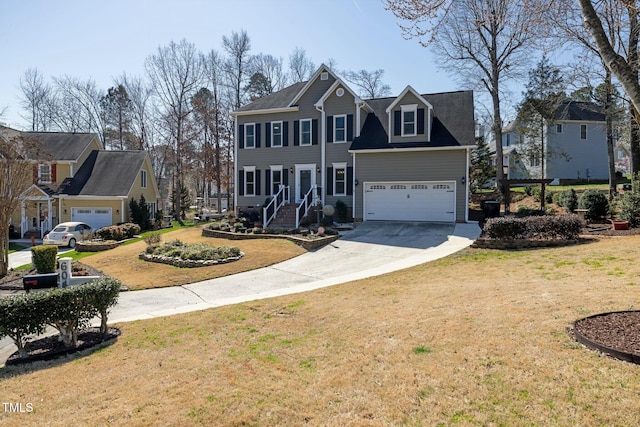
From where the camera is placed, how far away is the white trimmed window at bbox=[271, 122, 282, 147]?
2573 cm

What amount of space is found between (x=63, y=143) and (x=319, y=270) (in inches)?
1108

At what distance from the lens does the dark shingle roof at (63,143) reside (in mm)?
30812

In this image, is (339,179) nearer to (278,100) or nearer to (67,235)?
(278,100)

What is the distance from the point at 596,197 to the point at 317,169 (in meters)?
14.3

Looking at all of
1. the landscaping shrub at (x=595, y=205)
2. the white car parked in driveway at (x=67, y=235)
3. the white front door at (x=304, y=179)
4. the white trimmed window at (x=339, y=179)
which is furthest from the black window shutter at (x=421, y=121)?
the white car parked in driveway at (x=67, y=235)


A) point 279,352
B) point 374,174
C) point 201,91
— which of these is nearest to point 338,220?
point 374,174

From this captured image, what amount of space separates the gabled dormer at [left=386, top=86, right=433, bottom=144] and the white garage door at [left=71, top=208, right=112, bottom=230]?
68.3ft

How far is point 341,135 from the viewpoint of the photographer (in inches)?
956

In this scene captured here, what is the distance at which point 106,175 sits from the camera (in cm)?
3080

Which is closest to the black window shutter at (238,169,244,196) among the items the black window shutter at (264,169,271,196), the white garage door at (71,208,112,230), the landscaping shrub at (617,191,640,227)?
the black window shutter at (264,169,271,196)

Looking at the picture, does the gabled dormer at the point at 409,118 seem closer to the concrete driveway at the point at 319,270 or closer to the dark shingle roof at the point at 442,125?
the dark shingle roof at the point at 442,125

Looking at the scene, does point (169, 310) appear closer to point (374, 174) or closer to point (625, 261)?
point (625, 261)

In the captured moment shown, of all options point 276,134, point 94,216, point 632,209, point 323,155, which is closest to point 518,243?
point 632,209

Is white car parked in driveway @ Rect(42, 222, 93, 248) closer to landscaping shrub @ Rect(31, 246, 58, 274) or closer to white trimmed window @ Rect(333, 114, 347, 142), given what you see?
landscaping shrub @ Rect(31, 246, 58, 274)
